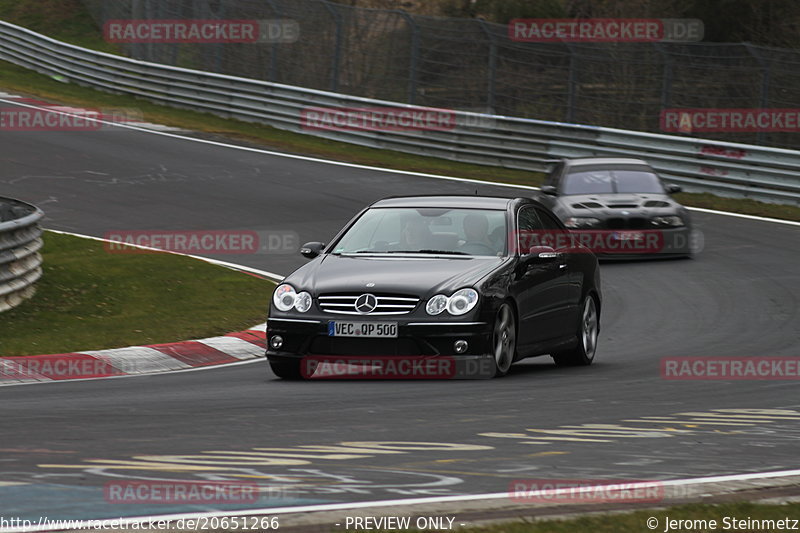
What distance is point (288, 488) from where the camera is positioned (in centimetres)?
599

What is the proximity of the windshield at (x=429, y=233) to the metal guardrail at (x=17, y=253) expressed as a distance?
3.97m

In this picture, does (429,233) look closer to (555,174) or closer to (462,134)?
(555,174)

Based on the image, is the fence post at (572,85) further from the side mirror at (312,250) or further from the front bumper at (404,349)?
the front bumper at (404,349)

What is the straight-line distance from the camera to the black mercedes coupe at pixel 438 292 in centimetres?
1039

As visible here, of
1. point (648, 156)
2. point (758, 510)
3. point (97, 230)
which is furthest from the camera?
point (648, 156)

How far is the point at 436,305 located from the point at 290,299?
3.73ft

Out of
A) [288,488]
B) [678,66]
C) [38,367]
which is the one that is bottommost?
[38,367]

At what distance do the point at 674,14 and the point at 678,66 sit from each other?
39.6ft

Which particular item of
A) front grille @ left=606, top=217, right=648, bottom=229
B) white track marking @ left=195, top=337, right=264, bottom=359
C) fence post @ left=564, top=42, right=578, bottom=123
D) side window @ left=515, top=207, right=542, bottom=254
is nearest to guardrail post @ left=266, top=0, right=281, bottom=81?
fence post @ left=564, top=42, right=578, bottom=123

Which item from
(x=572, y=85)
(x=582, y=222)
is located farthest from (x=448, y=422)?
(x=572, y=85)

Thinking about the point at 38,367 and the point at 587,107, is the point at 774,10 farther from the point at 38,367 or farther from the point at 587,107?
the point at 38,367

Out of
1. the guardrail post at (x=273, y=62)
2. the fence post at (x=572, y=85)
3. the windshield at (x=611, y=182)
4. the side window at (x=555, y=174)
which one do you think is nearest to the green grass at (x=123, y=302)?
the windshield at (x=611, y=182)

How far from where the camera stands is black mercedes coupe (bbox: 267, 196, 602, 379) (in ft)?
34.1

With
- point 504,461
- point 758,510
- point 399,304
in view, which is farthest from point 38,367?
point 758,510
